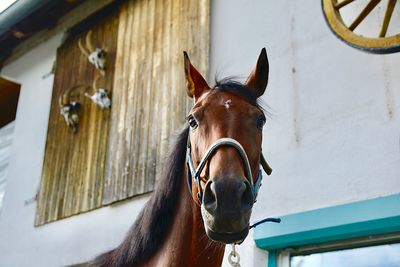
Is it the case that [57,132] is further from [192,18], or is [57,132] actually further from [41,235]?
[192,18]

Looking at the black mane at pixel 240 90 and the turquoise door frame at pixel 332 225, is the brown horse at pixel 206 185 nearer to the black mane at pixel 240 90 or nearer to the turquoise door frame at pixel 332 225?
the black mane at pixel 240 90

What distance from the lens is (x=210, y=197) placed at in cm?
203

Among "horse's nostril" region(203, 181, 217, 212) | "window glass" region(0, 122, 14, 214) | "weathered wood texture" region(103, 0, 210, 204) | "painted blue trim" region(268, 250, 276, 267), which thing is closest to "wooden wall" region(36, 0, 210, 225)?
"weathered wood texture" region(103, 0, 210, 204)

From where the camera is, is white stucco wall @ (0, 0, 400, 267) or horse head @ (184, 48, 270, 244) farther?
white stucco wall @ (0, 0, 400, 267)

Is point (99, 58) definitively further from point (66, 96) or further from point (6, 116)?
point (6, 116)

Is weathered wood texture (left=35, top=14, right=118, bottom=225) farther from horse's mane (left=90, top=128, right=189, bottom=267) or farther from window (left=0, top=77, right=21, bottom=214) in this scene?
horse's mane (left=90, top=128, right=189, bottom=267)

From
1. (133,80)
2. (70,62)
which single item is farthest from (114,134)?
(70,62)

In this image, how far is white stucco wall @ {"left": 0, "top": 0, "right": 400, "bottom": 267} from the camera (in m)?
3.26

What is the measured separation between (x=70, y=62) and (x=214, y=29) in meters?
2.30

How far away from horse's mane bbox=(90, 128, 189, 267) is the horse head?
0.47ft

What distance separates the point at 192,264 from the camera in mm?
2312

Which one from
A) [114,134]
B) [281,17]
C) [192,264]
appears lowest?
[192,264]

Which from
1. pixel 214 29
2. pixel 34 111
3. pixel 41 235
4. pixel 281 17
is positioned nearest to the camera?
pixel 281 17

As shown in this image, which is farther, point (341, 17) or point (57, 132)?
point (57, 132)
